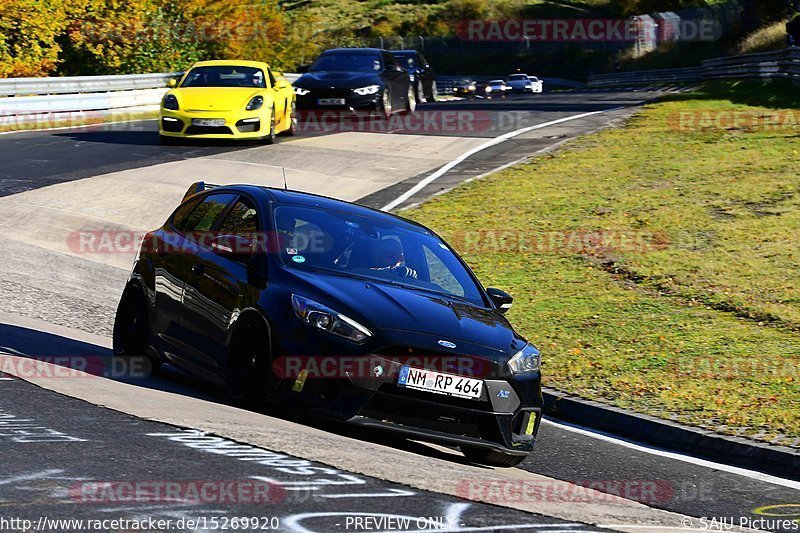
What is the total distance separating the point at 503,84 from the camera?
65.5m

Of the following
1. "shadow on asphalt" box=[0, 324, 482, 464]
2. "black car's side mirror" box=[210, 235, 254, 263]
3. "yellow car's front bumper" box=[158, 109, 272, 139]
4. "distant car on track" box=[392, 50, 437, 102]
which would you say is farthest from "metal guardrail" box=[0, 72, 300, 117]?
"black car's side mirror" box=[210, 235, 254, 263]

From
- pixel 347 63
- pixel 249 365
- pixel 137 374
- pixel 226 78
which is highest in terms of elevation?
pixel 347 63

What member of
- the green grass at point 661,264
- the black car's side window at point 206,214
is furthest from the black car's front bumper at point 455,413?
the black car's side window at point 206,214

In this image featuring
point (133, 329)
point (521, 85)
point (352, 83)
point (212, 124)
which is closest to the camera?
point (133, 329)

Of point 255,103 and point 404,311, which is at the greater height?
point 255,103

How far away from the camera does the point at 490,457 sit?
8133 mm

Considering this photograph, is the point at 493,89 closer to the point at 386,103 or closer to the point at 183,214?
the point at 386,103

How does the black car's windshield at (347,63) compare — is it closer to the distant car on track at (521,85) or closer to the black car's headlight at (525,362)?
the black car's headlight at (525,362)

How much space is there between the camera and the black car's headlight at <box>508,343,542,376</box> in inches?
320

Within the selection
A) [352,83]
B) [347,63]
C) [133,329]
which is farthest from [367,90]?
[133,329]

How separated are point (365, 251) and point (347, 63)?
22184 millimetres

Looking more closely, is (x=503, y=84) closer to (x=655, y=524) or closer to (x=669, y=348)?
(x=669, y=348)

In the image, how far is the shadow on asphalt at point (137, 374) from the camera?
27.0 ft

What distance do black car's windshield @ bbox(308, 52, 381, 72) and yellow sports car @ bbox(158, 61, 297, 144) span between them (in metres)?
4.52
